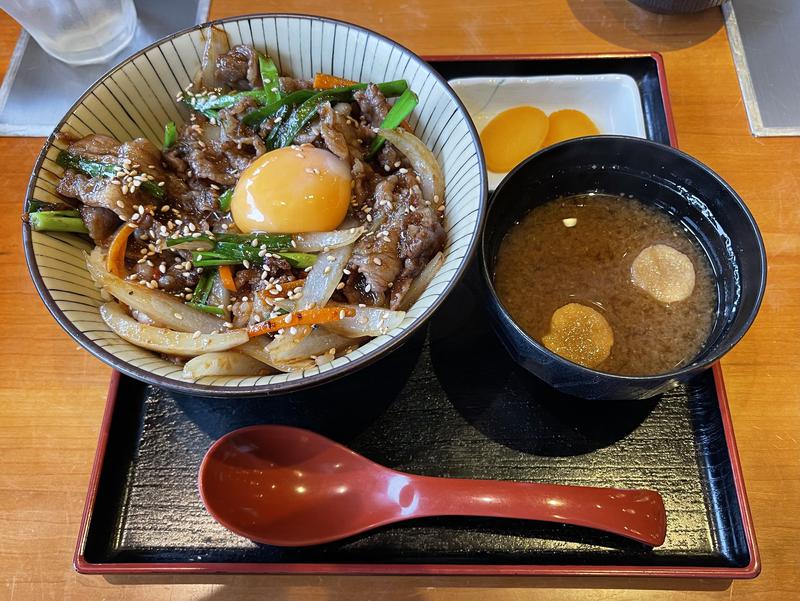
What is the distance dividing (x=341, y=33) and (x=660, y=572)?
6.00ft

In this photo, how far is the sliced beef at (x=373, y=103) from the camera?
5.73ft

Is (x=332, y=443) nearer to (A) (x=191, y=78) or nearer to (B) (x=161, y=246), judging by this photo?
(B) (x=161, y=246)

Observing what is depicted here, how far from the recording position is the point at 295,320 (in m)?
1.48

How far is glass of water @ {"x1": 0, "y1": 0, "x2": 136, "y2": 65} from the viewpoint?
2.40m

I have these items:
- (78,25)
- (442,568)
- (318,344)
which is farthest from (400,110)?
(78,25)

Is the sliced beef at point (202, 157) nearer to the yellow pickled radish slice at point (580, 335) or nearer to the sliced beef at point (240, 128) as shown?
the sliced beef at point (240, 128)

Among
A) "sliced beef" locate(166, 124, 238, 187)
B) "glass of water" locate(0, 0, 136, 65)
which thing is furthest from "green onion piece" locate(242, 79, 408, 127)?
"glass of water" locate(0, 0, 136, 65)

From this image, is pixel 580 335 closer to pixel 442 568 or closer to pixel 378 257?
pixel 378 257

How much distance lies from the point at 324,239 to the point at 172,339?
504 millimetres

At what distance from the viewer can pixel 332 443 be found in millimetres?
1561

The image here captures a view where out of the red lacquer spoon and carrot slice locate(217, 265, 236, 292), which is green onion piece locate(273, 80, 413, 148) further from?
the red lacquer spoon

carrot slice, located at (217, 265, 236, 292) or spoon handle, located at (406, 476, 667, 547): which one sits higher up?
carrot slice, located at (217, 265, 236, 292)

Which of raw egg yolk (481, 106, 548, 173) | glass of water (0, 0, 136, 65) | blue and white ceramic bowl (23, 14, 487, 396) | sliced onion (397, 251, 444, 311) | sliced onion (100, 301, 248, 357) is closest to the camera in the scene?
blue and white ceramic bowl (23, 14, 487, 396)

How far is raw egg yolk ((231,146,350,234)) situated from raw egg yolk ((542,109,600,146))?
101cm
